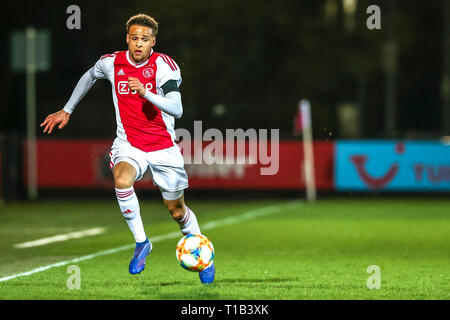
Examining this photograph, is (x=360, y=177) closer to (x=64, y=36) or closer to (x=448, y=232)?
(x=448, y=232)

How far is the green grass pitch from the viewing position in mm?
8648

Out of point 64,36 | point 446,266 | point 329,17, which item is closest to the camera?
point 446,266

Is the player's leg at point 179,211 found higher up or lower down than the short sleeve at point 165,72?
lower down

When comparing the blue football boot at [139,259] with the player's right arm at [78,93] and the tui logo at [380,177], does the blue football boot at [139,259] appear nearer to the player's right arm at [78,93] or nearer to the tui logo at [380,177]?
the player's right arm at [78,93]

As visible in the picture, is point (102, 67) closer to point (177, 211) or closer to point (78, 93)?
point (78, 93)

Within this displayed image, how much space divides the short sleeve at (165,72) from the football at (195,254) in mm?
1405

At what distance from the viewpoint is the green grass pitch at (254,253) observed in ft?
28.4

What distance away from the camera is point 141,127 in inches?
368
